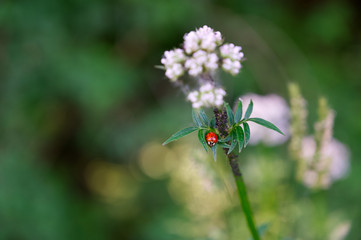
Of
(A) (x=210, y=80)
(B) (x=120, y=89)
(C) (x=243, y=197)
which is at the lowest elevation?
(C) (x=243, y=197)

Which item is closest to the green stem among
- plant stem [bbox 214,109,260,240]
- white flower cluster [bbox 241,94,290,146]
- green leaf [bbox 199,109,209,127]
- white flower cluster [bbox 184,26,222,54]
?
plant stem [bbox 214,109,260,240]

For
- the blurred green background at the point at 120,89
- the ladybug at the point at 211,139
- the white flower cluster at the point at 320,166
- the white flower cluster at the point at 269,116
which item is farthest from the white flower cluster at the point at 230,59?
the blurred green background at the point at 120,89

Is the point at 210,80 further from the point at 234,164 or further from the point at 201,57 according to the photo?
the point at 234,164

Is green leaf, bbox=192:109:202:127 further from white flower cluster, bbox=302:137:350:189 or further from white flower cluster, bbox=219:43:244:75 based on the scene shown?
white flower cluster, bbox=302:137:350:189

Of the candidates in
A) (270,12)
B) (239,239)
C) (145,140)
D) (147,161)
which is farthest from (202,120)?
(270,12)

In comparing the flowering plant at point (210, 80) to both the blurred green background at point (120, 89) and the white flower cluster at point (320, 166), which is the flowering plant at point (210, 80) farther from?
the blurred green background at point (120, 89)

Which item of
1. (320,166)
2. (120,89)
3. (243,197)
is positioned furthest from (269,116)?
(120,89)
